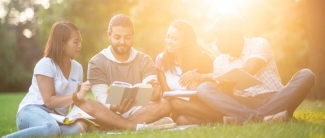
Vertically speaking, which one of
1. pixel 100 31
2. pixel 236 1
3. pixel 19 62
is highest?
pixel 236 1

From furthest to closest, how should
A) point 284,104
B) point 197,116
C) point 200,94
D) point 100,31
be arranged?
1. point 100,31
2. point 197,116
3. point 200,94
4. point 284,104

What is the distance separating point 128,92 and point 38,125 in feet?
3.66

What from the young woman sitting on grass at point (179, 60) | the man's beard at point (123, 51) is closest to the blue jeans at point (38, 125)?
the man's beard at point (123, 51)

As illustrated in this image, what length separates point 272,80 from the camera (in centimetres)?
636

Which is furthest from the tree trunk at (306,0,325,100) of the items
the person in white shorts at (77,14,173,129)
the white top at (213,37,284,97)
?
the person in white shorts at (77,14,173,129)

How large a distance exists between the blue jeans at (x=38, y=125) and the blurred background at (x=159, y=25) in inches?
66.9

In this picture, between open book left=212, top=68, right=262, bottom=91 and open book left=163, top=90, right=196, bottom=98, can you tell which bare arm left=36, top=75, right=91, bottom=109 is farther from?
open book left=212, top=68, right=262, bottom=91

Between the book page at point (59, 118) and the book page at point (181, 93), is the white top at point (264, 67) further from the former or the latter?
the book page at point (59, 118)

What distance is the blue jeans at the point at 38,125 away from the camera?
5273 mm

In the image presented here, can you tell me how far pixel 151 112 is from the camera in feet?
20.9

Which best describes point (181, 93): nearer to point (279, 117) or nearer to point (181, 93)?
point (181, 93)

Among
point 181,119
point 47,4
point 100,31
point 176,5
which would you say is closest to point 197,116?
point 181,119

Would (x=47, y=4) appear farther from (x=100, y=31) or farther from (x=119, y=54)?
(x=119, y=54)

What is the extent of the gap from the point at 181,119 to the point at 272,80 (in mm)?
1376
